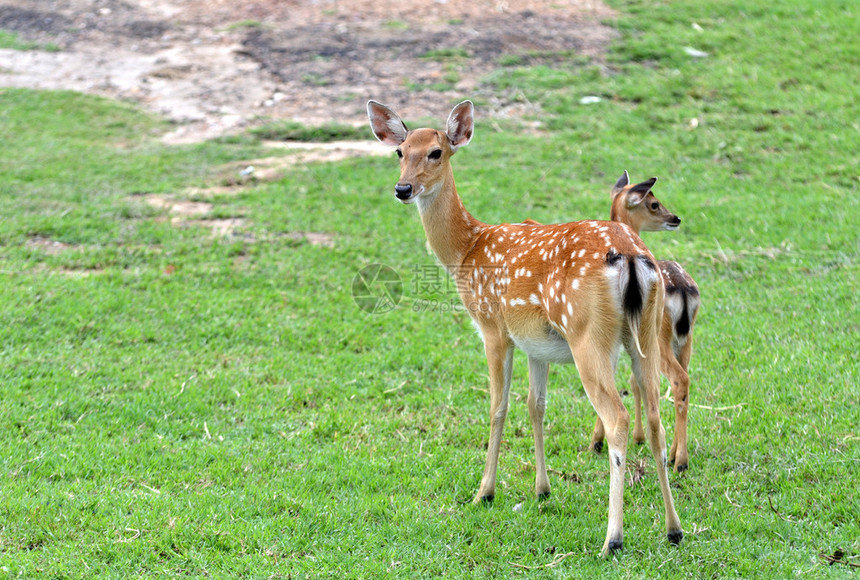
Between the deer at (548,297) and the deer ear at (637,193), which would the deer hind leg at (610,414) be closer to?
the deer at (548,297)

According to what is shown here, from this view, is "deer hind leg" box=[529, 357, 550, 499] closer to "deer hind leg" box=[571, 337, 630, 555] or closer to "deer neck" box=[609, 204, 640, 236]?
"deer hind leg" box=[571, 337, 630, 555]

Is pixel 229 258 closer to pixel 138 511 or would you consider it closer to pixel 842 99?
pixel 138 511

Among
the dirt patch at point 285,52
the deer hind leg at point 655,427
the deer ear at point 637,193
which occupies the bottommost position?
the dirt patch at point 285,52

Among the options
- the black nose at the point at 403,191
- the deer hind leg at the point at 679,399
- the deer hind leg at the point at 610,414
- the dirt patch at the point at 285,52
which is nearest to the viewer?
the deer hind leg at the point at 610,414

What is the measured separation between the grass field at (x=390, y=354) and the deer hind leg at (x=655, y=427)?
143mm

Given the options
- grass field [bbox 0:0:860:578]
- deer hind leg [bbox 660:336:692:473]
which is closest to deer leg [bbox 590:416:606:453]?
grass field [bbox 0:0:860:578]

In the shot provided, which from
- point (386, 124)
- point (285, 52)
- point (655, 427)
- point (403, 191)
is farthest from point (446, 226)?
point (285, 52)

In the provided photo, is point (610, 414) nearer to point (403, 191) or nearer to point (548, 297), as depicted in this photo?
point (548, 297)

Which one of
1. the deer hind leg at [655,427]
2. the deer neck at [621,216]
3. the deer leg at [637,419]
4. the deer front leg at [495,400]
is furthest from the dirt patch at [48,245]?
the deer hind leg at [655,427]

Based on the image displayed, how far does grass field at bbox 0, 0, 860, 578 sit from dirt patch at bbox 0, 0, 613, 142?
2.52 ft

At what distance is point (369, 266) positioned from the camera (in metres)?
9.05

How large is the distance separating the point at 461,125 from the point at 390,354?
7.73 ft

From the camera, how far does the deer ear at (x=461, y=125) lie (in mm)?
6135

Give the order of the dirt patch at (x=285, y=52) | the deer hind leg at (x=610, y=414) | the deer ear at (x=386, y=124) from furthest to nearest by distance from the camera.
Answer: the dirt patch at (x=285, y=52) < the deer ear at (x=386, y=124) < the deer hind leg at (x=610, y=414)
